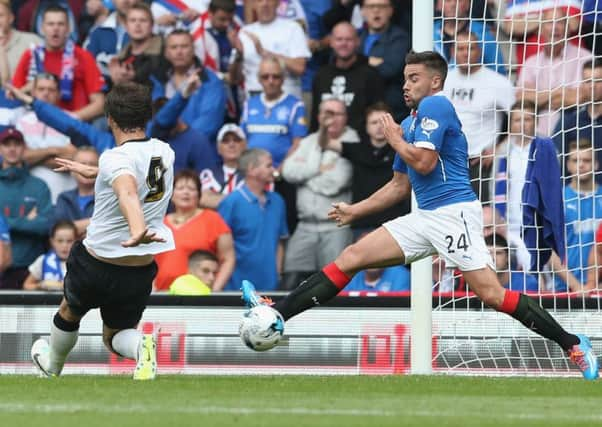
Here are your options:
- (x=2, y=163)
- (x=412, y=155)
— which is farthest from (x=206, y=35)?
(x=412, y=155)

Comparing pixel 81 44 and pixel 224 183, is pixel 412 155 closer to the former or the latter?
pixel 224 183

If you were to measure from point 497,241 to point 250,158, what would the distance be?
10.5 feet

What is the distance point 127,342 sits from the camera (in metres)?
8.45

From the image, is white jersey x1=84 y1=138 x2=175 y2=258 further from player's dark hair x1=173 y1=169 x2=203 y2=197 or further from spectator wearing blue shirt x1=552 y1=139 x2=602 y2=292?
player's dark hair x1=173 y1=169 x2=203 y2=197

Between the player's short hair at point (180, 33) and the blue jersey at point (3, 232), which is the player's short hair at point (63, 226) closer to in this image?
the blue jersey at point (3, 232)

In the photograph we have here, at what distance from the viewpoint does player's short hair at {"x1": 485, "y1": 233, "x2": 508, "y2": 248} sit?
37.8 feet

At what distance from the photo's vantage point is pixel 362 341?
1100cm

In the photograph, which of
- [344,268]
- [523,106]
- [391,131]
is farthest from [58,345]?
[523,106]

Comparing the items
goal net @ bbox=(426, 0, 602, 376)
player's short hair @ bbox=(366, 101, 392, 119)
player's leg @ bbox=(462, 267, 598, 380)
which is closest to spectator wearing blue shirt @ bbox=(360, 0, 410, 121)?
player's short hair @ bbox=(366, 101, 392, 119)

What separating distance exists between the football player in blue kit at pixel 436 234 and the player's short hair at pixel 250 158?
480 cm

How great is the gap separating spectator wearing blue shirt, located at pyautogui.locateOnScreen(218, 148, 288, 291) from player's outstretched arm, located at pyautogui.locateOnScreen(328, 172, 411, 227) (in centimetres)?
449

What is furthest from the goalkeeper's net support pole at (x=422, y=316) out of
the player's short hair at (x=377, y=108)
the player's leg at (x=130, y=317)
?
the player's short hair at (x=377, y=108)

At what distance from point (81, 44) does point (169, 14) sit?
42.2 inches

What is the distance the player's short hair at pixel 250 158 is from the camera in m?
13.8
